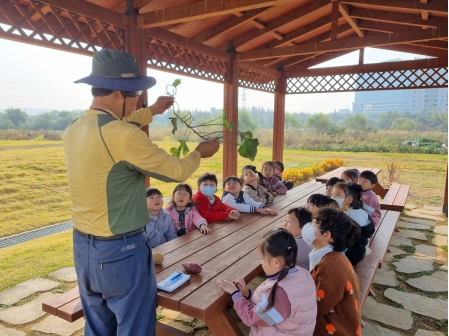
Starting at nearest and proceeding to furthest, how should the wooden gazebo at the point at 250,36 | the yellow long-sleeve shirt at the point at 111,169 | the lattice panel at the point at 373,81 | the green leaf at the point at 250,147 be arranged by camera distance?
the yellow long-sleeve shirt at the point at 111,169 → the green leaf at the point at 250,147 → the wooden gazebo at the point at 250,36 → the lattice panel at the point at 373,81

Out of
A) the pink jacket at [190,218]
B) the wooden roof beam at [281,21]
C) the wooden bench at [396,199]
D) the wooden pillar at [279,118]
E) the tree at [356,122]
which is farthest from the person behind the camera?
the tree at [356,122]

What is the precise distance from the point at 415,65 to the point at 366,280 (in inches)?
206

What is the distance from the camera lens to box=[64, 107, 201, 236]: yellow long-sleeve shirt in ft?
4.08

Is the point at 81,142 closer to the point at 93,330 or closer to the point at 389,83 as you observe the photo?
the point at 93,330

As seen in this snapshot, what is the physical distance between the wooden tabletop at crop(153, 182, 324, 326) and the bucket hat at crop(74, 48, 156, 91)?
99 cm

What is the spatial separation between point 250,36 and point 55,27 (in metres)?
3.01

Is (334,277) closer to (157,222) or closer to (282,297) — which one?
(282,297)

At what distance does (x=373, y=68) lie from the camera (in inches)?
248

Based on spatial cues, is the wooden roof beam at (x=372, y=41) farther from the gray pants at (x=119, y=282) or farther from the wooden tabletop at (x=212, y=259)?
the gray pants at (x=119, y=282)

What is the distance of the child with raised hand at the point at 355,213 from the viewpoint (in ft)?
7.91

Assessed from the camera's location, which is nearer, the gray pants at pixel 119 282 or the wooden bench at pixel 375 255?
the gray pants at pixel 119 282

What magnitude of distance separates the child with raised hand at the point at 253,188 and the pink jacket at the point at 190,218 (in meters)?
0.95

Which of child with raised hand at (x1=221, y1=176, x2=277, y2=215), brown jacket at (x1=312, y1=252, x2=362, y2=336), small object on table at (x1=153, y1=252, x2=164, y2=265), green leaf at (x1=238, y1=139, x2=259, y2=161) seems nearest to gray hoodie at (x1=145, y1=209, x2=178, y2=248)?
small object on table at (x1=153, y1=252, x2=164, y2=265)

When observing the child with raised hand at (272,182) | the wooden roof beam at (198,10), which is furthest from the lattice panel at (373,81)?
the wooden roof beam at (198,10)
